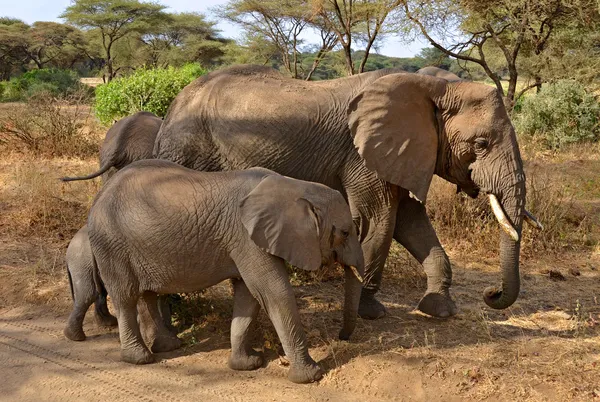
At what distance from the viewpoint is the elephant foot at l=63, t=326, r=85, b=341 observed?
15.5 feet

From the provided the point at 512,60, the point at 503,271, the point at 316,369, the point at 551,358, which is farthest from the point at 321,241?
the point at 512,60

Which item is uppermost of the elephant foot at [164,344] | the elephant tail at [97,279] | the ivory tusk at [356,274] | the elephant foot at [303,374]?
the ivory tusk at [356,274]

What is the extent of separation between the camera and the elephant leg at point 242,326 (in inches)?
165

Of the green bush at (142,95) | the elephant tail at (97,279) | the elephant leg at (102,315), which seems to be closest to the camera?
the elephant tail at (97,279)

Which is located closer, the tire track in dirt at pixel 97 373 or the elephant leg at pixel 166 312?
the tire track in dirt at pixel 97 373

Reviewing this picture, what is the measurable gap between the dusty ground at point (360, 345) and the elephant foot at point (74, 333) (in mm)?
59

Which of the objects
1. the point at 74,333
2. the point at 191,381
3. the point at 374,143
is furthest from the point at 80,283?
the point at 374,143

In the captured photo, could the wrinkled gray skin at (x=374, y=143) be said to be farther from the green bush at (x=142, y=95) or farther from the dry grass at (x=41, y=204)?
the green bush at (x=142, y=95)

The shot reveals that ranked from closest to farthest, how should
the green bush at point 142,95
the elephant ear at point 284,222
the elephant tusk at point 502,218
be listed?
the elephant ear at point 284,222
the elephant tusk at point 502,218
the green bush at point 142,95

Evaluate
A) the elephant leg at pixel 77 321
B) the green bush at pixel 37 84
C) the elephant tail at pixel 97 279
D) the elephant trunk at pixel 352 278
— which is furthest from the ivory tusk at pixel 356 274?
the green bush at pixel 37 84

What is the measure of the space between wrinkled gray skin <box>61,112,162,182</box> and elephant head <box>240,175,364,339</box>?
73.3 inches

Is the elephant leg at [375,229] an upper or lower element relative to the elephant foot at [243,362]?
upper

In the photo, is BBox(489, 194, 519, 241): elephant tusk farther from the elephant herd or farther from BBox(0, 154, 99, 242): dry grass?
BBox(0, 154, 99, 242): dry grass

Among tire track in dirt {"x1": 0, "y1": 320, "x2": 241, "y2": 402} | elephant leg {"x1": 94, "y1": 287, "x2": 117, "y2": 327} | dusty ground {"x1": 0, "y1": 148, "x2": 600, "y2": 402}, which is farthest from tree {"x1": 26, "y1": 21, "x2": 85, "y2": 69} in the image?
tire track in dirt {"x1": 0, "y1": 320, "x2": 241, "y2": 402}
